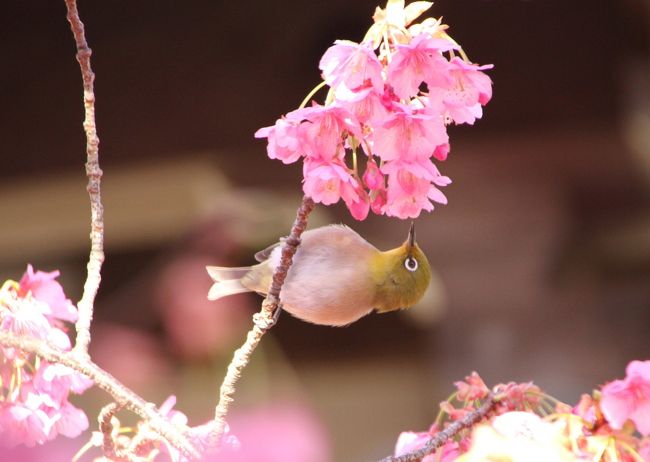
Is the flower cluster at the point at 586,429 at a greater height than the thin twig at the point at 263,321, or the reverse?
the thin twig at the point at 263,321

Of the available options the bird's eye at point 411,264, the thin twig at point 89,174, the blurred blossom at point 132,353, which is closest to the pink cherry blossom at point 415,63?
the thin twig at point 89,174

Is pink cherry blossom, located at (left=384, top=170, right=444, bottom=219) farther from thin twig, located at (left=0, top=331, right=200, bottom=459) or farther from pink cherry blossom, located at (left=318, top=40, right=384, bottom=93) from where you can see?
thin twig, located at (left=0, top=331, right=200, bottom=459)

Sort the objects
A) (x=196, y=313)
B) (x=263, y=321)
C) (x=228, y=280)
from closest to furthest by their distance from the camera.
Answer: (x=263, y=321), (x=228, y=280), (x=196, y=313)

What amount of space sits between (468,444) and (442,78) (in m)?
0.24

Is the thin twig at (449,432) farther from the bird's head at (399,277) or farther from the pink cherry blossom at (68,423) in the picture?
the bird's head at (399,277)

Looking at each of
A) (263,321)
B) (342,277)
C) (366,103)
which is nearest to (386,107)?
(366,103)

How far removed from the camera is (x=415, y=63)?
54 cm

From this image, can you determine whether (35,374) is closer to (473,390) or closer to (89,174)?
(89,174)

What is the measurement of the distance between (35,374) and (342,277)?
0.36 m

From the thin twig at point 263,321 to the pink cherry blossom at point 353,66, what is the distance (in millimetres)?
74

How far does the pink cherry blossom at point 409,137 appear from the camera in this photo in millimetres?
552

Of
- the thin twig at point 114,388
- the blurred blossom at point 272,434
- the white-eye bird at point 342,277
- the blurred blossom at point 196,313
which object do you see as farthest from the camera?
the blurred blossom at point 196,313

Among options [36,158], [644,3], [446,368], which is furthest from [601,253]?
[36,158]

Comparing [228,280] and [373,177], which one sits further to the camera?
[228,280]
